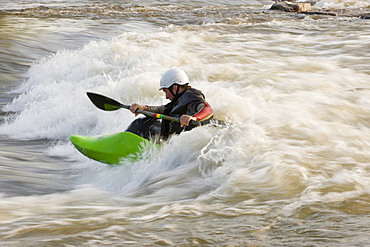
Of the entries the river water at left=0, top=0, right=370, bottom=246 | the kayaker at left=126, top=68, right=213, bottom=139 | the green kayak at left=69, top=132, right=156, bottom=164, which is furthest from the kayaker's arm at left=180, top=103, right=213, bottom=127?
the green kayak at left=69, top=132, right=156, bottom=164

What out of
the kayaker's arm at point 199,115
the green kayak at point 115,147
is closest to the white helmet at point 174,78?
the kayaker's arm at point 199,115

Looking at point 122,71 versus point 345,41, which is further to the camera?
point 345,41

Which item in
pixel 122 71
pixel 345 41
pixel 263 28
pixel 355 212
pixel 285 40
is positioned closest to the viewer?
pixel 355 212

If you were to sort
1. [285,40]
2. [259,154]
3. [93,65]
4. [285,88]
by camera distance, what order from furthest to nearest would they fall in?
[285,40] < [93,65] < [285,88] < [259,154]

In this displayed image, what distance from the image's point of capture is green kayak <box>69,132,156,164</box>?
18.6 ft

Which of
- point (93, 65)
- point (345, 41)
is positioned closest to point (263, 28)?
point (345, 41)

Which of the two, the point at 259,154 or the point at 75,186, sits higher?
the point at 259,154

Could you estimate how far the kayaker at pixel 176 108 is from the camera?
555 centimetres

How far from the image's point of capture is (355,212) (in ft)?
12.1

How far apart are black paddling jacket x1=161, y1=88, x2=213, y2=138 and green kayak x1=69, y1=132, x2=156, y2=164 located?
1.02 feet

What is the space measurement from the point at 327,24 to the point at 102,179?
14.7m

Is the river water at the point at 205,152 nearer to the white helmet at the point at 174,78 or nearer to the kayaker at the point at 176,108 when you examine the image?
the kayaker at the point at 176,108

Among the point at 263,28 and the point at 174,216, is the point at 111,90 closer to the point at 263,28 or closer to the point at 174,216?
the point at 174,216

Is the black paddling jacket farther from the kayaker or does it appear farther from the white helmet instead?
the white helmet
